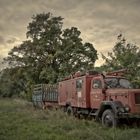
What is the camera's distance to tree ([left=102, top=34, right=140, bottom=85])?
26.5 m

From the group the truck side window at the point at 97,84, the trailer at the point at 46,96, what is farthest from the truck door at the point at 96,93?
the trailer at the point at 46,96

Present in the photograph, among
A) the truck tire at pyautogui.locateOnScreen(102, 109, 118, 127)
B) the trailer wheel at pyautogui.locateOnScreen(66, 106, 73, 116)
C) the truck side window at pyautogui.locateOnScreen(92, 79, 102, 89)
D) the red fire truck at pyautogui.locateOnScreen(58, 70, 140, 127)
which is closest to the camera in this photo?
the red fire truck at pyautogui.locateOnScreen(58, 70, 140, 127)

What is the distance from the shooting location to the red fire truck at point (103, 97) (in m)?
14.9

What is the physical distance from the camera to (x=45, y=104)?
29.0 m

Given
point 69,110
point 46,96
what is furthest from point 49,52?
point 69,110

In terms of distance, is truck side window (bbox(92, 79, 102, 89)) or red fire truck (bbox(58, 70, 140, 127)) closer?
red fire truck (bbox(58, 70, 140, 127))

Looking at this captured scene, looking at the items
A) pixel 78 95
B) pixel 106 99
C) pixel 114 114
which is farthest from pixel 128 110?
pixel 78 95

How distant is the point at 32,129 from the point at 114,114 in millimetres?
3527

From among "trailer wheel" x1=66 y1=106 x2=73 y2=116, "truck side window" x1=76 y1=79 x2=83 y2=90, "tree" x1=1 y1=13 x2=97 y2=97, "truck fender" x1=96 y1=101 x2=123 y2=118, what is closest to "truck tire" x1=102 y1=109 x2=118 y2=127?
"truck fender" x1=96 y1=101 x2=123 y2=118

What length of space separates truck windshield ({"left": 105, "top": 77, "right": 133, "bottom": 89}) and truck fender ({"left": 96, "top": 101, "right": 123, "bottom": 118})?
1.18 meters

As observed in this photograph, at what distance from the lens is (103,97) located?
54.6 ft

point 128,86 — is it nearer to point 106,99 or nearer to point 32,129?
point 106,99

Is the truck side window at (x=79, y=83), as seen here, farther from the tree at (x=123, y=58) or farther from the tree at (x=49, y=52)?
the tree at (x=49, y=52)

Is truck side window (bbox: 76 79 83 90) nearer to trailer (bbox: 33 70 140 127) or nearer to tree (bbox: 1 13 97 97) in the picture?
trailer (bbox: 33 70 140 127)
